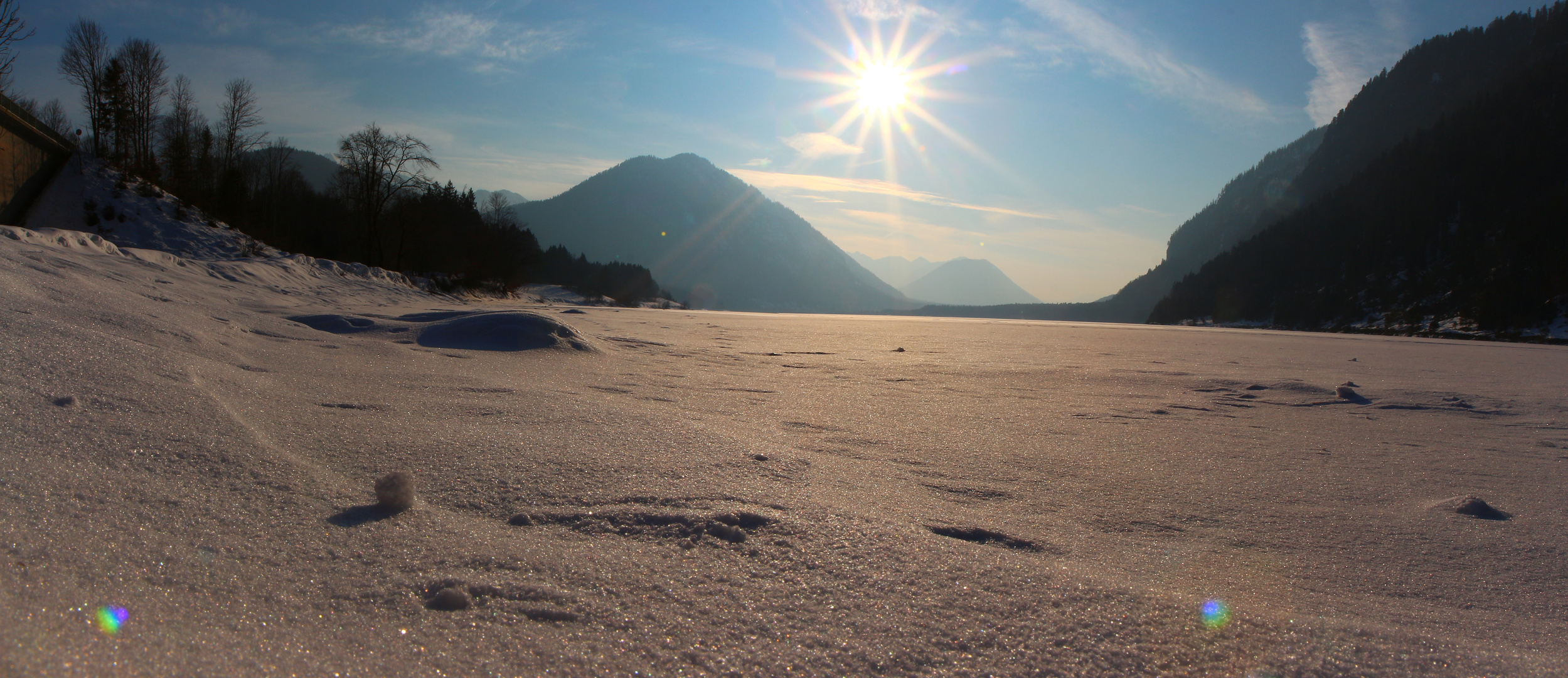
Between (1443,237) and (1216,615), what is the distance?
8445 centimetres

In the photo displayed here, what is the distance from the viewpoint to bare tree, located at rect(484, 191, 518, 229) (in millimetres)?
39862

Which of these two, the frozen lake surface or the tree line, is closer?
the frozen lake surface

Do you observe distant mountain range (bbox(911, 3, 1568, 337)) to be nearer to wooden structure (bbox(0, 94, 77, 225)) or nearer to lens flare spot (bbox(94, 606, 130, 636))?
lens flare spot (bbox(94, 606, 130, 636))

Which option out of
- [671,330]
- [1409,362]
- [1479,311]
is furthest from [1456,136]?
[671,330]

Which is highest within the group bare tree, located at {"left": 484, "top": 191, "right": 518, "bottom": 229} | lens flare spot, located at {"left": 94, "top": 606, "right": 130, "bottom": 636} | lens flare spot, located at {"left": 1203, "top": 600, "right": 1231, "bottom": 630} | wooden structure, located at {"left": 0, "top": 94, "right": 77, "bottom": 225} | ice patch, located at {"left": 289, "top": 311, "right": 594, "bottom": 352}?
bare tree, located at {"left": 484, "top": 191, "right": 518, "bottom": 229}

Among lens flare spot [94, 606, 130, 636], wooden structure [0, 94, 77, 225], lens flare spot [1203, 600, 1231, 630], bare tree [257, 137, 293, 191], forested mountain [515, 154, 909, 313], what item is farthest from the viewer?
forested mountain [515, 154, 909, 313]

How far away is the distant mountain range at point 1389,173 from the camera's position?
58562 millimetres

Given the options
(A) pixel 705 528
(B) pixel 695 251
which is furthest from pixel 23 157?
(B) pixel 695 251

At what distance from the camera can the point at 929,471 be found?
2154mm

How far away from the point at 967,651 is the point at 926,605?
0.43 ft

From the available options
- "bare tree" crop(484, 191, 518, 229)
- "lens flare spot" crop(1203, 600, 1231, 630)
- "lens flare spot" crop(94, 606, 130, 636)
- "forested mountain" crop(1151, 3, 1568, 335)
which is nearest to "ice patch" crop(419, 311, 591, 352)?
"lens flare spot" crop(94, 606, 130, 636)

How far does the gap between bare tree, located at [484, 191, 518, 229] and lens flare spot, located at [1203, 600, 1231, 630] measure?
40486mm

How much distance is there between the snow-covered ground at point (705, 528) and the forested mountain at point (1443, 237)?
6279 cm

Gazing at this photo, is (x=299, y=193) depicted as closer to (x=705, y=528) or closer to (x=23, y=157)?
(x=23, y=157)
